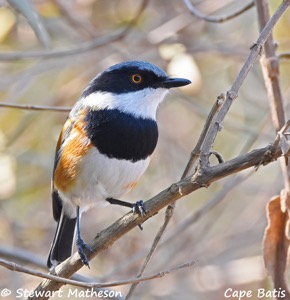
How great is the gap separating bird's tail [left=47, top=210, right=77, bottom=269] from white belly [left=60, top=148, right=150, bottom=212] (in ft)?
1.46

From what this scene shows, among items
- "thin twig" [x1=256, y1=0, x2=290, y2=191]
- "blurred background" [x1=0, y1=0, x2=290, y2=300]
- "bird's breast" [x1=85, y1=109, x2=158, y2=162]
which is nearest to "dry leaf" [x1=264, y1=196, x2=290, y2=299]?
"thin twig" [x1=256, y1=0, x2=290, y2=191]

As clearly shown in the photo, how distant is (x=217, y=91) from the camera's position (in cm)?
585

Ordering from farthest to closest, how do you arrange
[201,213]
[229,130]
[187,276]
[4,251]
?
[229,130], [187,276], [201,213], [4,251]

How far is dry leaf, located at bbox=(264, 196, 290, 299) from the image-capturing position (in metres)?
2.80

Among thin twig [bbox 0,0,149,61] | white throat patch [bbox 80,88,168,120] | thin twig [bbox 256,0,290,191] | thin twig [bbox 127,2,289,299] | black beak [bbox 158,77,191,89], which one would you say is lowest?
thin twig [bbox 127,2,289,299]

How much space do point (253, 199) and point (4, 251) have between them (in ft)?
7.67

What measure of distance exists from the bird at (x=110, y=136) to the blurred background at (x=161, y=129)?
81 cm

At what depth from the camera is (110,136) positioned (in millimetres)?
3617

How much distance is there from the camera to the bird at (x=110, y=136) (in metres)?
3.64

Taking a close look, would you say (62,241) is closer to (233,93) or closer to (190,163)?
(190,163)

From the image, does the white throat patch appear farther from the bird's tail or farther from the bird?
the bird's tail

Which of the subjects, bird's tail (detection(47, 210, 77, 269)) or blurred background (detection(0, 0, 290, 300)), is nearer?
bird's tail (detection(47, 210, 77, 269))

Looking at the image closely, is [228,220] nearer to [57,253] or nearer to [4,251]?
[57,253]

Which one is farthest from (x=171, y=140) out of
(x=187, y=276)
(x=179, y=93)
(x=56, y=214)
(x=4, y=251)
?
(x=4, y=251)
